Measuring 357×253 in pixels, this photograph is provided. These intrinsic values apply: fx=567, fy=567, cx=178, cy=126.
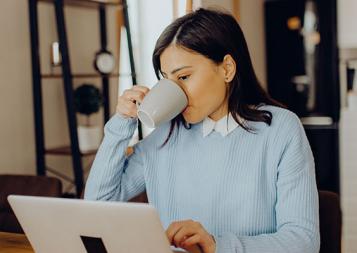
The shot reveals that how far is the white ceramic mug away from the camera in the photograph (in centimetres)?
113

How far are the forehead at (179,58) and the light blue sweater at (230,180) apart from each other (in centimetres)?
19

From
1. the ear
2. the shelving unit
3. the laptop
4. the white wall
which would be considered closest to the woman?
the ear

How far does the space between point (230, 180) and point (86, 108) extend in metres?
1.78

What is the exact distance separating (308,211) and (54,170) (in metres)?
2.10

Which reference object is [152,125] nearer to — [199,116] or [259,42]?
[199,116]

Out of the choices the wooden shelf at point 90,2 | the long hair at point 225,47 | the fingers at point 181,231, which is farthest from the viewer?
the wooden shelf at point 90,2

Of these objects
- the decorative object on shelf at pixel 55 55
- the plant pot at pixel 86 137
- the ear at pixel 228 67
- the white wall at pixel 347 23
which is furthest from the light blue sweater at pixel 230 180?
the white wall at pixel 347 23

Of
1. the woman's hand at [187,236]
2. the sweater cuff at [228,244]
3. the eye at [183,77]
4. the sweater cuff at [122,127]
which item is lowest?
the sweater cuff at [228,244]

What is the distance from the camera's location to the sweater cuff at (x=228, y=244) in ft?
3.31

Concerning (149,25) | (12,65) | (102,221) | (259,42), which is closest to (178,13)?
(149,25)

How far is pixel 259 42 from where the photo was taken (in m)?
4.45

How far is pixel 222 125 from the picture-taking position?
131 centimetres

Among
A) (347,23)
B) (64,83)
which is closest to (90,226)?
(64,83)

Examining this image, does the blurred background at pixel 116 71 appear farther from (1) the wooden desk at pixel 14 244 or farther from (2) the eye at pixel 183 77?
(2) the eye at pixel 183 77
